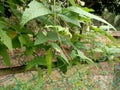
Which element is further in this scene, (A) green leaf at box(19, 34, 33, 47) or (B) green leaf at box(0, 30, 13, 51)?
(A) green leaf at box(19, 34, 33, 47)

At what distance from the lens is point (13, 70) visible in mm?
1356

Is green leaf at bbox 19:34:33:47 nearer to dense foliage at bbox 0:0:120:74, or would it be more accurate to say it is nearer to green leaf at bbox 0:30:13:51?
dense foliage at bbox 0:0:120:74

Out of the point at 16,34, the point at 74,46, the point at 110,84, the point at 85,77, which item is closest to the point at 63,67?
the point at 74,46

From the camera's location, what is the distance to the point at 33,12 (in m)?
0.81

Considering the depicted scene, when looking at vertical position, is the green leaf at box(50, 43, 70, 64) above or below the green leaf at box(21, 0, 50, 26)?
below

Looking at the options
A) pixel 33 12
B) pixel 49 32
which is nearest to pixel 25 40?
pixel 49 32

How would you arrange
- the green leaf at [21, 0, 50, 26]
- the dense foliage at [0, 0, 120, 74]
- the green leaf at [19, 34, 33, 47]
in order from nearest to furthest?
the green leaf at [21, 0, 50, 26]
the dense foliage at [0, 0, 120, 74]
the green leaf at [19, 34, 33, 47]

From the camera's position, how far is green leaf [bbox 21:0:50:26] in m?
0.79

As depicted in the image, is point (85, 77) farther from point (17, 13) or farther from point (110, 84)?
point (17, 13)

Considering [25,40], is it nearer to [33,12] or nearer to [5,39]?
[5,39]

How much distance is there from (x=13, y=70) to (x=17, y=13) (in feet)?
1.28

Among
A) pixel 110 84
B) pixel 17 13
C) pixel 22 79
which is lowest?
pixel 110 84

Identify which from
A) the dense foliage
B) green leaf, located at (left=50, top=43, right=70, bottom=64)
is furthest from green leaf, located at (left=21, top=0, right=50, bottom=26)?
green leaf, located at (left=50, top=43, right=70, bottom=64)

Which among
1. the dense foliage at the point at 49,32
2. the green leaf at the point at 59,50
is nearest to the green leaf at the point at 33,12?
the dense foliage at the point at 49,32
